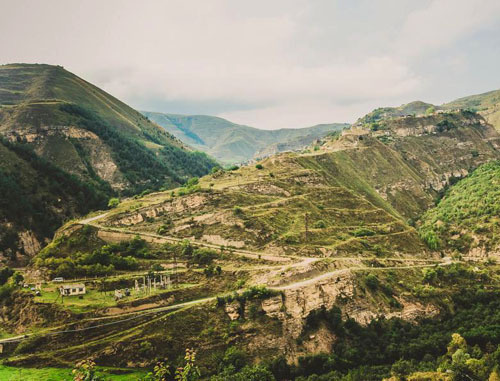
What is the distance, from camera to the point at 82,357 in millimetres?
61375

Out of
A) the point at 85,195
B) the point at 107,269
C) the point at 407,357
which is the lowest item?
the point at 407,357

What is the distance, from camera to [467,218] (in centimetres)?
12194

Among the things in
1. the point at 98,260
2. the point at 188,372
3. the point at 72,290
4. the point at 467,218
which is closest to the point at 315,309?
the point at 188,372

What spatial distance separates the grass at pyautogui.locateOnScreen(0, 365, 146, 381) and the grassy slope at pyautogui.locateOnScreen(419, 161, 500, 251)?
271 feet

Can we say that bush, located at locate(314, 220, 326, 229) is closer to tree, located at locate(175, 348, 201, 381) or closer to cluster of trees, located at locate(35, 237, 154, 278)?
cluster of trees, located at locate(35, 237, 154, 278)

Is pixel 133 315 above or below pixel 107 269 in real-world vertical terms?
below

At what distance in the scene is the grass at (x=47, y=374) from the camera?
55906 mm

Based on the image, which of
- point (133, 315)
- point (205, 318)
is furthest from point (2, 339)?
point (205, 318)

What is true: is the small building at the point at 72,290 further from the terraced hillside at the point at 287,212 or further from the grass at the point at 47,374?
the terraced hillside at the point at 287,212

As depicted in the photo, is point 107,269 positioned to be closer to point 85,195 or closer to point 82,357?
point 82,357

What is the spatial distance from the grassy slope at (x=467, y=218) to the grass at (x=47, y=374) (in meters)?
82.7

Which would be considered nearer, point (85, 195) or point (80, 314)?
point (80, 314)

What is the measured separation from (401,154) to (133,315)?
528 ft

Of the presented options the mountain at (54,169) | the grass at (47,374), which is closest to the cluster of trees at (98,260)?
the grass at (47,374)
